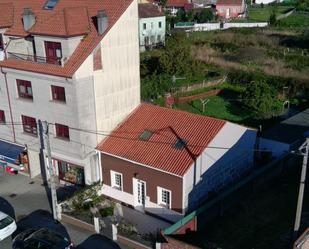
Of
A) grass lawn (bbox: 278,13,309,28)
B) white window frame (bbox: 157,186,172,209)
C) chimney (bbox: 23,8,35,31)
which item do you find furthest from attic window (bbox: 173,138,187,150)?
grass lawn (bbox: 278,13,309,28)

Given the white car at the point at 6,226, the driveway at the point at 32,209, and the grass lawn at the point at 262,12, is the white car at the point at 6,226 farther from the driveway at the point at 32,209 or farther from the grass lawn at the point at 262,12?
the grass lawn at the point at 262,12

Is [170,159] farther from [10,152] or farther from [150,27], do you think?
[150,27]

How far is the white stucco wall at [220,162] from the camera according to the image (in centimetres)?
2667

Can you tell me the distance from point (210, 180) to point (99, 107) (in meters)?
9.00

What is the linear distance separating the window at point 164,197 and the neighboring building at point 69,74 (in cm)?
550

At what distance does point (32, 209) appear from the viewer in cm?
2922

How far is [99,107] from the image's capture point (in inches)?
1166

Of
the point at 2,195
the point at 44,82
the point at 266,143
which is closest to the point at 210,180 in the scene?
the point at 266,143

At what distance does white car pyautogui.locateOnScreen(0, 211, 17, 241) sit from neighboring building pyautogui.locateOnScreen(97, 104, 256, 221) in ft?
22.6

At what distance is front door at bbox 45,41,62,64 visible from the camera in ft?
95.0

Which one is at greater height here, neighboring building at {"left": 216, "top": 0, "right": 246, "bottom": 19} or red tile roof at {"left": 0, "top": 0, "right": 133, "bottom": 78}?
red tile roof at {"left": 0, "top": 0, "right": 133, "bottom": 78}

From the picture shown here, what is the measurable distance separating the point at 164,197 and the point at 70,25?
12737mm

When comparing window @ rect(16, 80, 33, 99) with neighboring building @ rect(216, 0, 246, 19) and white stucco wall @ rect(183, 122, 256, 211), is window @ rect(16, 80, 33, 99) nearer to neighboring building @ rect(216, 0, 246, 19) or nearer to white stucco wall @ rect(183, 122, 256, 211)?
white stucco wall @ rect(183, 122, 256, 211)

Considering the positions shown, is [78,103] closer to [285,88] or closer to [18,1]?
[18,1]
